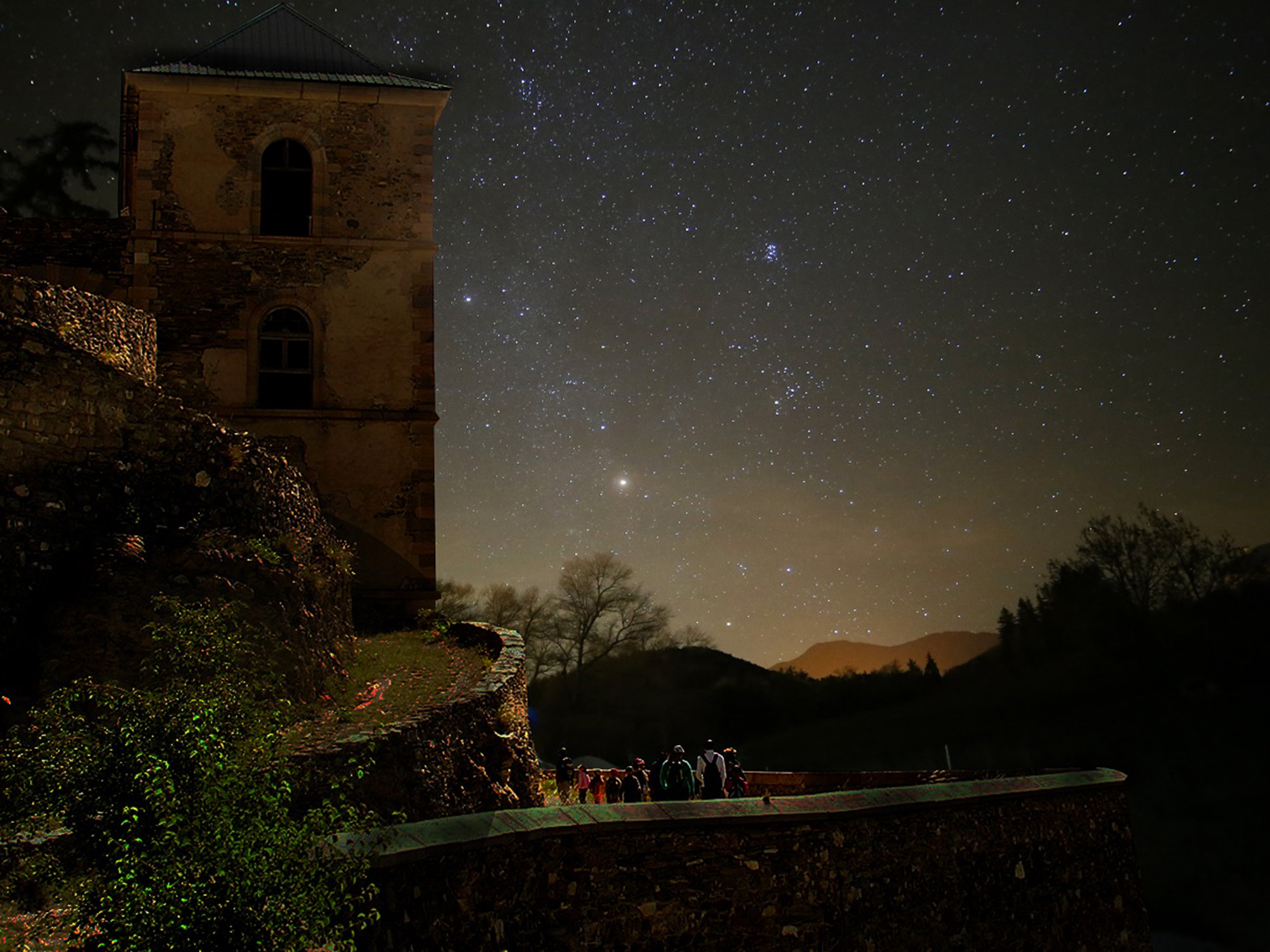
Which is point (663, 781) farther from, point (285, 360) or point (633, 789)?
point (285, 360)

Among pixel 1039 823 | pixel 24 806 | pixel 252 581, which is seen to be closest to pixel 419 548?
pixel 252 581

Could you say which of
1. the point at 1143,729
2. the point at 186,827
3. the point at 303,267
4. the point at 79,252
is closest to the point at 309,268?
the point at 303,267

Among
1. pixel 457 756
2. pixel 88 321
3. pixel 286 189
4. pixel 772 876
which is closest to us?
pixel 772 876

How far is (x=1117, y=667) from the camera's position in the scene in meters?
53.8

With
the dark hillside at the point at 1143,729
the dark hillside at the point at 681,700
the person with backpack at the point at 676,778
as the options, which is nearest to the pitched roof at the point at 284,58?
the person with backpack at the point at 676,778

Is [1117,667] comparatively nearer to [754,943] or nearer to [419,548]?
[419,548]

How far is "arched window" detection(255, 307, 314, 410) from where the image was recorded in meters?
21.2

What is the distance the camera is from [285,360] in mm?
21297

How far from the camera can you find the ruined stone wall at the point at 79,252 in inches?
808

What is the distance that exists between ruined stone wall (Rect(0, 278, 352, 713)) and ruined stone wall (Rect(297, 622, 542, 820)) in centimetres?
164

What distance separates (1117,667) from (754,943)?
52765 mm

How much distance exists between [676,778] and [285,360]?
12821mm

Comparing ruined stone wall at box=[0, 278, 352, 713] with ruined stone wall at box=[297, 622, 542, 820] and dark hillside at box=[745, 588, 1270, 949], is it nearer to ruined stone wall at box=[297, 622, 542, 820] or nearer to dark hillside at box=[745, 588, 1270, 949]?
ruined stone wall at box=[297, 622, 542, 820]

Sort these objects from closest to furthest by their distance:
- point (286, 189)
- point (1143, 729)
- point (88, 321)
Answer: point (88, 321)
point (286, 189)
point (1143, 729)
